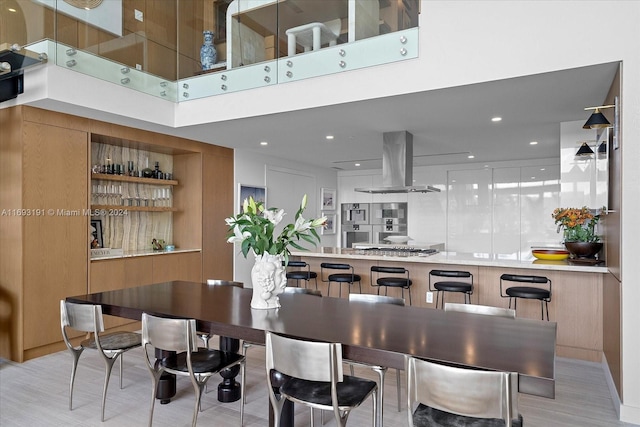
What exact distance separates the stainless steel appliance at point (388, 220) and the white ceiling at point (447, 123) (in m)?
1.36

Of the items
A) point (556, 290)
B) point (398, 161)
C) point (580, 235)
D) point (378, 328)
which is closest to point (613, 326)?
point (556, 290)

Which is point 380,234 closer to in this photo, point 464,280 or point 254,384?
point 464,280

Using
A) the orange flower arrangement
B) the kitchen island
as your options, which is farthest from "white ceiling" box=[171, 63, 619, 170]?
the kitchen island

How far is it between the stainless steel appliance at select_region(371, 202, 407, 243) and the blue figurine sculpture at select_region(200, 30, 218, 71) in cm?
475

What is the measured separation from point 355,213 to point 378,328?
6.95 m

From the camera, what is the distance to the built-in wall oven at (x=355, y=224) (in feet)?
29.3

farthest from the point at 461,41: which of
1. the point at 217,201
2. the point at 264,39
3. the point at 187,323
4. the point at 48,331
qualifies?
the point at 48,331

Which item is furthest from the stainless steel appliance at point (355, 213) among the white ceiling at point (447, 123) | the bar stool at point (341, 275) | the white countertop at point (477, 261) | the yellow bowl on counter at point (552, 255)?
the yellow bowl on counter at point (552, 255)

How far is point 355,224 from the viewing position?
29.7 feet

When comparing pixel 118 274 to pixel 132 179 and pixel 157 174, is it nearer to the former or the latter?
pixel 132 179

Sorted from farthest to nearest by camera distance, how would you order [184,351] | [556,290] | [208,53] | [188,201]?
[188,201] < [208,53] < [556,290] < [184,351]

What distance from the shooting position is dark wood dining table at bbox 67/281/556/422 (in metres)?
1.74

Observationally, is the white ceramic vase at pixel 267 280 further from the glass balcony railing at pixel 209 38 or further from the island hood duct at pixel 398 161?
the island hood duct at pixel 398 161

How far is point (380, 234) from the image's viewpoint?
8695 mm
